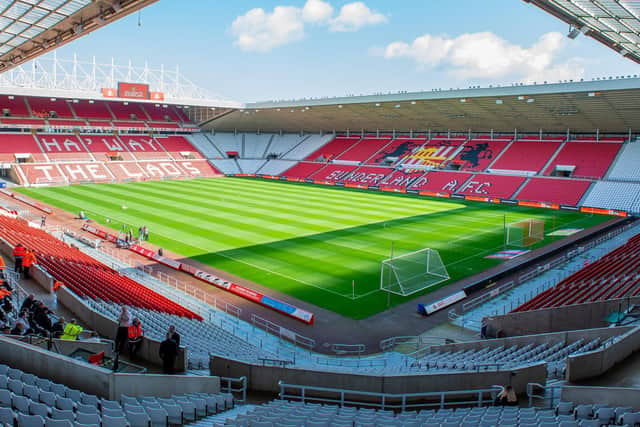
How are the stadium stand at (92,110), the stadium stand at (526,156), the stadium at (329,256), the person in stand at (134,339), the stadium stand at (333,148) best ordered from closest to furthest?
the stadium at (329,256), the person in stand at (134,339), the stadium stand at (526,156), the stadium stand at (92,110), the stadium stand at (333,148)

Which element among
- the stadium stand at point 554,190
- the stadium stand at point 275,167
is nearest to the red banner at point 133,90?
the stadium stand at point 275,167

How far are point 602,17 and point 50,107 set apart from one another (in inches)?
2703

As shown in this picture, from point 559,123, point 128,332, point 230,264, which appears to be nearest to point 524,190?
point 559,123

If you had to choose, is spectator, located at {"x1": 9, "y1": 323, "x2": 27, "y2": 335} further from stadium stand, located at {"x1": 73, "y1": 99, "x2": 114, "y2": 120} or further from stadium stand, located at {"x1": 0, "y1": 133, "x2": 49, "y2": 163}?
stadium stand, located at {"x1": 73, "y1": 99, "x2": 114, "y2": 120}

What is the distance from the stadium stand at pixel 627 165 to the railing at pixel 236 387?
153 ft

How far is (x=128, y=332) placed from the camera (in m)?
9.94

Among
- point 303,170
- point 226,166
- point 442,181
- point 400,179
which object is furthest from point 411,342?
point 226,166

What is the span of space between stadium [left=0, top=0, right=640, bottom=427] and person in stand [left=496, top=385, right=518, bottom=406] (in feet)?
0.11

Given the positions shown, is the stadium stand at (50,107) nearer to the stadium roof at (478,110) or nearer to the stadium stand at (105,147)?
the stadium stand at (105,147)

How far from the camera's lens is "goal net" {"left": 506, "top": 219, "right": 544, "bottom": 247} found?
2960 centimetres

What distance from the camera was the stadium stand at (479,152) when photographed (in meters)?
55.4

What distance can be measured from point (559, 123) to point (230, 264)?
3996cm

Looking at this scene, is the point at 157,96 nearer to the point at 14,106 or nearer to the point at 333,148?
the point at 14,106

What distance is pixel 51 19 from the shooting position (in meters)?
14.7
